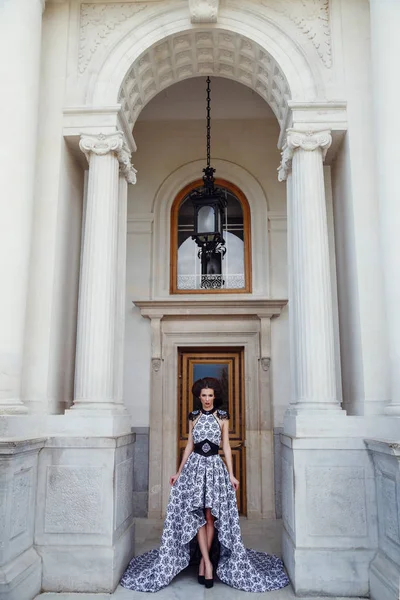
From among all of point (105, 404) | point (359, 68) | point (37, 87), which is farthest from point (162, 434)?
point (359, 68)

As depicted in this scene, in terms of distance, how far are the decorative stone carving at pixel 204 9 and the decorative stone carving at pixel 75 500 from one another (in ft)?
15.1

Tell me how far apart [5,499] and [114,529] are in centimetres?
109

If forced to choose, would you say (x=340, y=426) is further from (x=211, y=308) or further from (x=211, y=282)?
(x=211, y=282)

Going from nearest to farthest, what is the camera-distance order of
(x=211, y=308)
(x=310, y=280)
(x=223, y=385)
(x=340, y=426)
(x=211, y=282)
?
(x=340, y=426) → (x=310, y=280) → (x=211, y=308) → (x=223, y=385) → (x=211, y=282)

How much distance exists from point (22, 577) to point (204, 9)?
5.57 metres

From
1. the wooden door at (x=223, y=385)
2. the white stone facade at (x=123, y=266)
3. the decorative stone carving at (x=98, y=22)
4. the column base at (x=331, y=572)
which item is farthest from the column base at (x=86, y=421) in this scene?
the decorative stone carving at (x=98, y=22)

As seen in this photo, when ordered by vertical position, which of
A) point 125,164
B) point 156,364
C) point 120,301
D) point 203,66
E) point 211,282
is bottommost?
point 156,364

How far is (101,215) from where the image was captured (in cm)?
528

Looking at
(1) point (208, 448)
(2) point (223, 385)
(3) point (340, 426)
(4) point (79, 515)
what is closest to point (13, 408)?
(4) point (79, 515)

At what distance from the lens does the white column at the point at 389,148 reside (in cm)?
470

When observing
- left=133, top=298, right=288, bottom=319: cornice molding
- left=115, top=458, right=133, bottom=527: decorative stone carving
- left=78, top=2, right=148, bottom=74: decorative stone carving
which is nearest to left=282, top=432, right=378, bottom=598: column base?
left=115, top=458, right=133, bottom=527: decorative stone carving

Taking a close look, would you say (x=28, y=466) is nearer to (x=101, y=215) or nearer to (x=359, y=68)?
(x=101, y=215)

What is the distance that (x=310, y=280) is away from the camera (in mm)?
5066

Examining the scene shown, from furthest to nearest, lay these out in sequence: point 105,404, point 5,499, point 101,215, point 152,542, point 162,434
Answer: point 162,434 < point 152,542 < point 101,215 < point 105,404 < point 5,499
